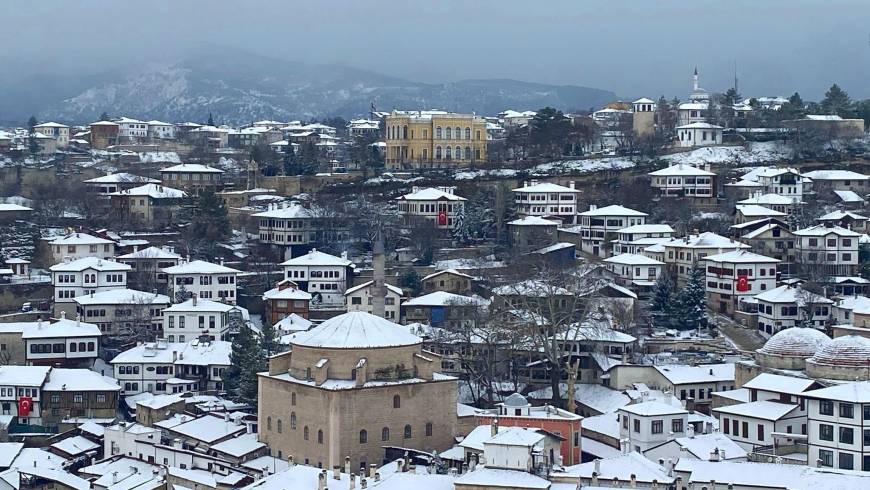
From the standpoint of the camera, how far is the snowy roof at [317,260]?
179ft

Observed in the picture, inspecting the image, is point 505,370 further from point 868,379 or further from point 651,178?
point 651,178

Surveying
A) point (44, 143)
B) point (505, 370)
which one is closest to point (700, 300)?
point (505, 370)

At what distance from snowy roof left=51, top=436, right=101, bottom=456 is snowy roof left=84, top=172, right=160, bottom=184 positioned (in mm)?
27804

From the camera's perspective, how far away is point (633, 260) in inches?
2095

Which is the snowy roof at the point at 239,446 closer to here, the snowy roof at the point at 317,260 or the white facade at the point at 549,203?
the snowy roof at the point at 317,260

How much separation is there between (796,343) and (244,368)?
1532cm

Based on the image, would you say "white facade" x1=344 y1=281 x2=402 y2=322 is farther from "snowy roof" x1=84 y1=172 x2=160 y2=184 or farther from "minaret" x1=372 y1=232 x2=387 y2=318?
"snowy roof" x1=84 y1=172 x2=160 y2=184

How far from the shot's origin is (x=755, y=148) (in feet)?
235

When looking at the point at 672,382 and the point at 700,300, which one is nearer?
the point at 672,382

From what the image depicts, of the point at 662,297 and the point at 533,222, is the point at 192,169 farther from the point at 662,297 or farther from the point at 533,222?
the point at 662,297

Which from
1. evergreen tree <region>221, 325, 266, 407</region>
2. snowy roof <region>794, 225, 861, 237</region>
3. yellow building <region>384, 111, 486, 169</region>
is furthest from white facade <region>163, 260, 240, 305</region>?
yellow building <region>384, 111, 486, 169</region>

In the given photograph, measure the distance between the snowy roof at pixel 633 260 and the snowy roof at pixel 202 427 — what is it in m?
17.7

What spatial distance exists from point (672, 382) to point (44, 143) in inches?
2062

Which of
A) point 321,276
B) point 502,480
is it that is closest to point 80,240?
point 321,276
